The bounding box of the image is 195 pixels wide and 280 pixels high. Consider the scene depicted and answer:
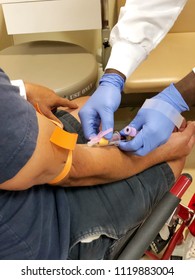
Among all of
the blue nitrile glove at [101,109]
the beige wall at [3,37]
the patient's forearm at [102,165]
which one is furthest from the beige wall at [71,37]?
the patient's forearm at [102,165]

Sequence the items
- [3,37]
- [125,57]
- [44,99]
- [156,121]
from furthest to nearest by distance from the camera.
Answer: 1. [3,37]
2. [125,57]
3. [44,99]
4. [156,121]

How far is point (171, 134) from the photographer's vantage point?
1087 millimetres

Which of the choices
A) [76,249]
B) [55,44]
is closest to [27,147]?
[76,249]

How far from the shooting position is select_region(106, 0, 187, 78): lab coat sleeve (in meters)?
1.31

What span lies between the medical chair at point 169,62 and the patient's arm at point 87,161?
693 millimetres

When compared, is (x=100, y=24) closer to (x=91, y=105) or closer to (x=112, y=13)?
(x=112, y=13)

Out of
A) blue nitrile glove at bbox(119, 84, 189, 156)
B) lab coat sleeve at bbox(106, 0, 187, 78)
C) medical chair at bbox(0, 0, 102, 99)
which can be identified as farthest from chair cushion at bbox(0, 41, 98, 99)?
blue nitrile glove at bbox(119, 84, 189, 156)

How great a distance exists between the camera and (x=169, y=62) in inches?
74.1

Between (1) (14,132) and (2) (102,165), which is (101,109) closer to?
(2) (102,165)

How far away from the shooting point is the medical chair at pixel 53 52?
175cm

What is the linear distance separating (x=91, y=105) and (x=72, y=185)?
0.32 meters

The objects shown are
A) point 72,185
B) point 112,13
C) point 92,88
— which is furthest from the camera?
point 112,13

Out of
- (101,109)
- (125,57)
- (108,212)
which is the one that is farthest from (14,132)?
(125,57)

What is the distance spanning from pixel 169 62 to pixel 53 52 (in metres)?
0.65
